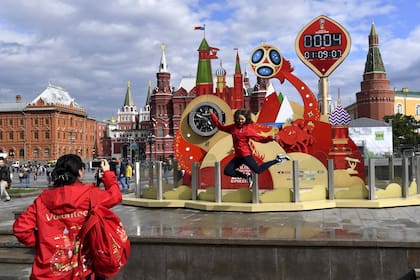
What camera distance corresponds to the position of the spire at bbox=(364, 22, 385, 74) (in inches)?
3612

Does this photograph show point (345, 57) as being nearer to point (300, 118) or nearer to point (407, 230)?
point (300, 118)

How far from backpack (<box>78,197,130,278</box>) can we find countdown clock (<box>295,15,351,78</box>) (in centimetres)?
1244

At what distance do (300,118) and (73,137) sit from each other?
295ft

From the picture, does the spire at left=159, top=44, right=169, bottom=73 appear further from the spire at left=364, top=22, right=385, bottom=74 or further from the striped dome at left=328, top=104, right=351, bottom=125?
the striped dome at left=328, top=104, right=351, bottom=125

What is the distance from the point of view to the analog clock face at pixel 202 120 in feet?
48.3

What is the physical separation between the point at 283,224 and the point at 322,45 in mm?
8634

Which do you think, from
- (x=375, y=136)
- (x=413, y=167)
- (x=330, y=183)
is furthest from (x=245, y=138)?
(x=375, y=136)

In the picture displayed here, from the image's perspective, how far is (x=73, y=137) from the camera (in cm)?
9812

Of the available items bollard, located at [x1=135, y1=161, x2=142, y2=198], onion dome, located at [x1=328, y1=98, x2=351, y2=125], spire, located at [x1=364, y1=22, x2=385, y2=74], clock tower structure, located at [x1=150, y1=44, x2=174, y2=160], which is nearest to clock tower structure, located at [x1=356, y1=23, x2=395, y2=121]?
spire, located at [x1=364, y1=22, x2=385, y2=74]

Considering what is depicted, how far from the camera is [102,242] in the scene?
3.80 meters

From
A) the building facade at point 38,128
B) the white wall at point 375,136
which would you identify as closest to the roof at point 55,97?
the building facade at point 38,128

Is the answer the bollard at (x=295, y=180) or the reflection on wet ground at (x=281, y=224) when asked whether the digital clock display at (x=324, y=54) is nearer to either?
the bollard at (x=295, y=180)

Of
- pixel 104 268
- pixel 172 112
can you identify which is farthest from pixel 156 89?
pixel 104 268

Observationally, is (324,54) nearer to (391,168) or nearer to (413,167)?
(391,168)
